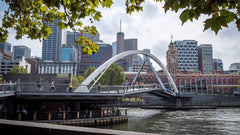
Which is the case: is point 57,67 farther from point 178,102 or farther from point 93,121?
point 93,121

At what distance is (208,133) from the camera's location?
20.3 meters

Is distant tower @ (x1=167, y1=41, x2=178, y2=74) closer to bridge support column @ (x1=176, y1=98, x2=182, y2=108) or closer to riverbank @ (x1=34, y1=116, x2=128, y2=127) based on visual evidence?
bridge support column @ (x1=176, y1=98, x2=182, y2=108)

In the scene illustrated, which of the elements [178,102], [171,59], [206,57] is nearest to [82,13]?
[178,102]

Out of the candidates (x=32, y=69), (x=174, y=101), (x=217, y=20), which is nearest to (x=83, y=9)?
(x=217, y=20)

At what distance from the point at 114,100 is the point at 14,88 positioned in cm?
1453

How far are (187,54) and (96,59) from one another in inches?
2672

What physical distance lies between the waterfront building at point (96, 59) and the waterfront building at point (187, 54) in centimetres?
5278

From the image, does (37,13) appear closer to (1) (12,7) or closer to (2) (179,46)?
A: (1) (12,7)

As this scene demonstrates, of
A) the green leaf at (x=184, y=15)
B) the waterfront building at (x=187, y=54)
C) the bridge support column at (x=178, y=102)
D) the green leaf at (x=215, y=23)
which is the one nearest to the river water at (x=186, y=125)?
the green leaf at (x=184, y=15)

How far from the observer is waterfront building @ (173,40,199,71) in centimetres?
15025

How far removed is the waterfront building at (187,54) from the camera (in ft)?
493

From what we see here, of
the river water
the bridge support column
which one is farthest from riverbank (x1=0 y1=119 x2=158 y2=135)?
the bridge support column

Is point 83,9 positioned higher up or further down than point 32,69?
further down

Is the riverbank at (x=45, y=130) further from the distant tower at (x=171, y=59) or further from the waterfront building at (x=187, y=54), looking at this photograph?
the waterfront building at (x=187, y=54)
